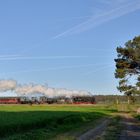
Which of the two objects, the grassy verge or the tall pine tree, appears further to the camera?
the tall pine tree

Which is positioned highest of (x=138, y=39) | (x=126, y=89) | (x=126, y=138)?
(x=138, y=39)

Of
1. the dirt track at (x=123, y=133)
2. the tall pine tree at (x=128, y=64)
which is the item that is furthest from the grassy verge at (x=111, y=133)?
the tall pine tree at (x=128, y=64)

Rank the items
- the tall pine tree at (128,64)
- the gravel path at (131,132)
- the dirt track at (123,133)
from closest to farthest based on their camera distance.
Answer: the gravel path at (131,132)
the dirt track at (123,133)
the tall pine tree at (128,64)

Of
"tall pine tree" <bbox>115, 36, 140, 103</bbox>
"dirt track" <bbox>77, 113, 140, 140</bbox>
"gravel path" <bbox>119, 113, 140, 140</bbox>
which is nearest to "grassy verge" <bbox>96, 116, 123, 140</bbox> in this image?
"dirt track" <bbox>77, 113, 140, 140</bbox>

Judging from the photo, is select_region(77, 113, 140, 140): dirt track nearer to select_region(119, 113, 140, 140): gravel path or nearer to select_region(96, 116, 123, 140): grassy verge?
select_region(119, 113, 140, 140): gravel path

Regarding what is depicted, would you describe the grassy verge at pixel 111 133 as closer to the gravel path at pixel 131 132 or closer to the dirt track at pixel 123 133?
the dirt track at pixel 123 133

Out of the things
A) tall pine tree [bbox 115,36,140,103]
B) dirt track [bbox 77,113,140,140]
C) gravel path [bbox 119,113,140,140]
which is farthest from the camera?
tall pine tree [bbox 115,36,140,103]

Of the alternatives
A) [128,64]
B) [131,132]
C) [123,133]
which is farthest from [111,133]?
[128,64]

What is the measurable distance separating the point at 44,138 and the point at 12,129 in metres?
4.53

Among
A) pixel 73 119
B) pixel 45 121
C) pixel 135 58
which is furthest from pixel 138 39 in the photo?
pixel 45 121

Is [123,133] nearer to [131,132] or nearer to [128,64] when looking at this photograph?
[131,132]

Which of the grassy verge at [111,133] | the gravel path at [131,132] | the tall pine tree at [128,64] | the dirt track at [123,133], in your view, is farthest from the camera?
the tall pine tree at [128,64]

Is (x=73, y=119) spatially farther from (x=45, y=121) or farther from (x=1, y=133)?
(x=1, y=133)

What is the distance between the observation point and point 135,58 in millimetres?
94875
